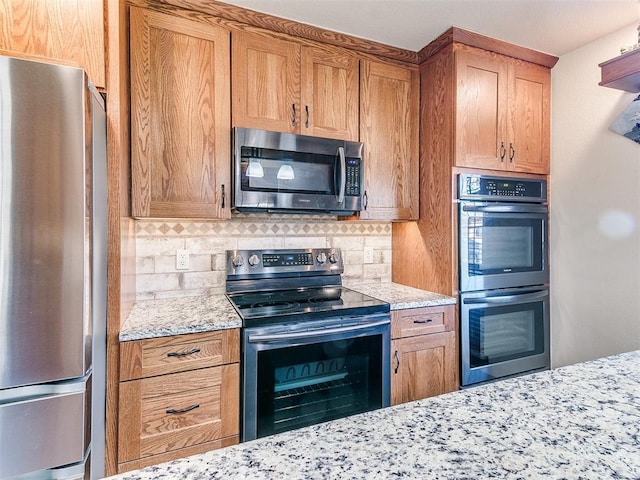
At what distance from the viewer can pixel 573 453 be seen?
57cm

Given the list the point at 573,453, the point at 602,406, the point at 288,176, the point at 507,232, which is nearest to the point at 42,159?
the point at 288,176

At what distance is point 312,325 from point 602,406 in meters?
1.16

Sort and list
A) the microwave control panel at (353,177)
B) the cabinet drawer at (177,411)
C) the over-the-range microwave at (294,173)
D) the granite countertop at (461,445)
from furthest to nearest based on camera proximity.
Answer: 1. the microwave control panel at (353,177)
2. the over-the-range microwave at (294,173)
3. the cabinet drawer at (177,411)
4. the granite countertop at (461,445)

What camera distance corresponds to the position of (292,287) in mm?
2268

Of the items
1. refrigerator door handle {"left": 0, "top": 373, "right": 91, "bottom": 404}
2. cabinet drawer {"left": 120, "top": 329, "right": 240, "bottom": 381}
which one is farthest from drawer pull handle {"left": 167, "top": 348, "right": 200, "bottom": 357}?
refrigerator door handle {"left": 0, "top": 373, "right": 91, "bottom": 404}

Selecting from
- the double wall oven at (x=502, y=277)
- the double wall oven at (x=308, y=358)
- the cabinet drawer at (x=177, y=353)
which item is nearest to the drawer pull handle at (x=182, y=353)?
the cabinet drawer at (x=177, y=353)

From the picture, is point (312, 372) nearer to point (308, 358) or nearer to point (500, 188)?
point (308, 358)

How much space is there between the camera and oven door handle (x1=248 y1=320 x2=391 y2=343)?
1.60m

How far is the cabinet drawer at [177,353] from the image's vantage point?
4.70 ft

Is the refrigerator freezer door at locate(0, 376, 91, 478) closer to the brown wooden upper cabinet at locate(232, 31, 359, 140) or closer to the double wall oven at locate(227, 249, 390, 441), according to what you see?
the double wall oven at locate(227, 249, 390, 441)

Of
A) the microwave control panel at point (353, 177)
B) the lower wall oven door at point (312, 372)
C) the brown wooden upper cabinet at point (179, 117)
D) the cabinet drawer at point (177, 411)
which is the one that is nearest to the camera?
the cabinet drawer at point (177, 411)

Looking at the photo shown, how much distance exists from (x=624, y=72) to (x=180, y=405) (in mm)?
1945

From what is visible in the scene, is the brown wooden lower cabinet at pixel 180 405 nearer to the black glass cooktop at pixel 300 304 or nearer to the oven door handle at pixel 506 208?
the black glass cooktop at pixel 300 304

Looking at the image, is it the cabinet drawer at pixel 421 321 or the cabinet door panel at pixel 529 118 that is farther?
the cabinet door panel at pixel 529 118
